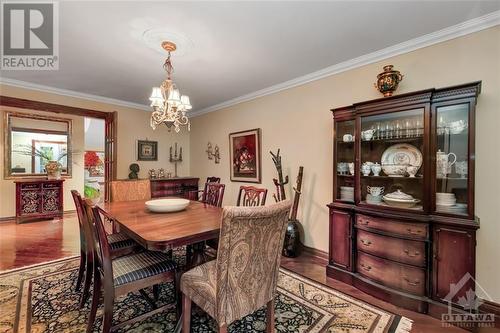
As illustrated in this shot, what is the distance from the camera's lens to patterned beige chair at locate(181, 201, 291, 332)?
122 cm

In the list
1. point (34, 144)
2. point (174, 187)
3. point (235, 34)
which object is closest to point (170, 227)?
point (235, 34)

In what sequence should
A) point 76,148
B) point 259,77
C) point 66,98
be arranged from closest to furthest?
point 259,77
point 66,98
point 76,148

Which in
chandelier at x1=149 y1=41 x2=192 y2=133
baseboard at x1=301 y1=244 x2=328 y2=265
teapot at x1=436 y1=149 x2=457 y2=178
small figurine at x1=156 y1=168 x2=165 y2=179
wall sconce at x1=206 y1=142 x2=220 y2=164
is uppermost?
chandelier at x1=149 y1=41 x2=192 y2=133

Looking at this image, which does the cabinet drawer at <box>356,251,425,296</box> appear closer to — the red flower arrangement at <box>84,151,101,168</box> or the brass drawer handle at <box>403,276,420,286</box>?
the brass drawer handle at <box>403,276,420,286</box>

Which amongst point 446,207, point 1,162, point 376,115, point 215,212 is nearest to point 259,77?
point 376,115

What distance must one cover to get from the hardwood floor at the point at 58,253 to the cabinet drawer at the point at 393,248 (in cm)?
42

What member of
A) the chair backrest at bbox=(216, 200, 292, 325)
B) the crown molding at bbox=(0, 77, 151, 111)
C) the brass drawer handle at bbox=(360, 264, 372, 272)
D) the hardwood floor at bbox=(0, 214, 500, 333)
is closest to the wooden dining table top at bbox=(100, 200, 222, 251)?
the chair backrest at bbox=(216, 200, 292, 325)

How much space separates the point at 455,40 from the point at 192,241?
2.88 meters

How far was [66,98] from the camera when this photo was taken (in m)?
3.92

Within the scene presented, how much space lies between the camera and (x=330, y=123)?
9.85 ft

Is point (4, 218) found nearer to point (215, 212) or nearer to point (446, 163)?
point (215, 212)

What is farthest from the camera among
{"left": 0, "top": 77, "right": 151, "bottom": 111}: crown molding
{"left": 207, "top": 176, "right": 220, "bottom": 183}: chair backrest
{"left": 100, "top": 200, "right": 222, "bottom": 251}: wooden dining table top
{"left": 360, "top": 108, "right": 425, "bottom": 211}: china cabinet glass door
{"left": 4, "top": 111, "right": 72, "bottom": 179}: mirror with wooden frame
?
{"left": 4, "top": 111, "right": 72, "bottom": 179}: mirror with wooden frame

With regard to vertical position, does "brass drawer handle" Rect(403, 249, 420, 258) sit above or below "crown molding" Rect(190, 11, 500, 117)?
below

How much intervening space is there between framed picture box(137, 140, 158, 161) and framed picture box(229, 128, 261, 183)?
1.76 meters
